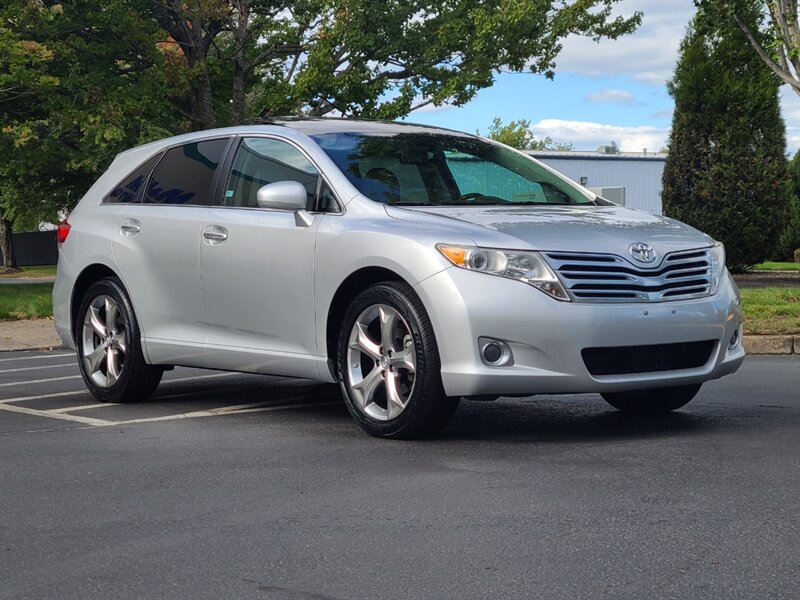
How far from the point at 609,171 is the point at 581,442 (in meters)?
50.4

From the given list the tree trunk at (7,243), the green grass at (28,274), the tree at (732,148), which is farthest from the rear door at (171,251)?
the tree trunk at (7,243)

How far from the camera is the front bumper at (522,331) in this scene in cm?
631

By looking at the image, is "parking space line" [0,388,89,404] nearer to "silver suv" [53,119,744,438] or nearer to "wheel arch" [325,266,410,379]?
"silver suv" [53,119,744,438]

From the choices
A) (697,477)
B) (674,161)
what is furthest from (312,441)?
(674,161)

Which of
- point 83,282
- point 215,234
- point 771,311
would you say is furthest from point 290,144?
point 771,311

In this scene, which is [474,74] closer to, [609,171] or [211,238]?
[211,238]

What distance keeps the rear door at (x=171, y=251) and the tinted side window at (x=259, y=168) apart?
20 cm

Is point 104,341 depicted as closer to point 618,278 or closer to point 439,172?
point 439,172

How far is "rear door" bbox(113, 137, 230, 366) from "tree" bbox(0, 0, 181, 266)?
49.8 ft

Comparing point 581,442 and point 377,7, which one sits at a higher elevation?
point 377,7

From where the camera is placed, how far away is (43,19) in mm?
23953

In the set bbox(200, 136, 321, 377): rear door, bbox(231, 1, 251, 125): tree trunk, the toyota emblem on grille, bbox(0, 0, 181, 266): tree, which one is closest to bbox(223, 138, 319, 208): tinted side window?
bbox(200, 136, 321, 377): rear door

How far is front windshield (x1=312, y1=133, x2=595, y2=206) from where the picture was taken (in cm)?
732

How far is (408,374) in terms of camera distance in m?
6.73
